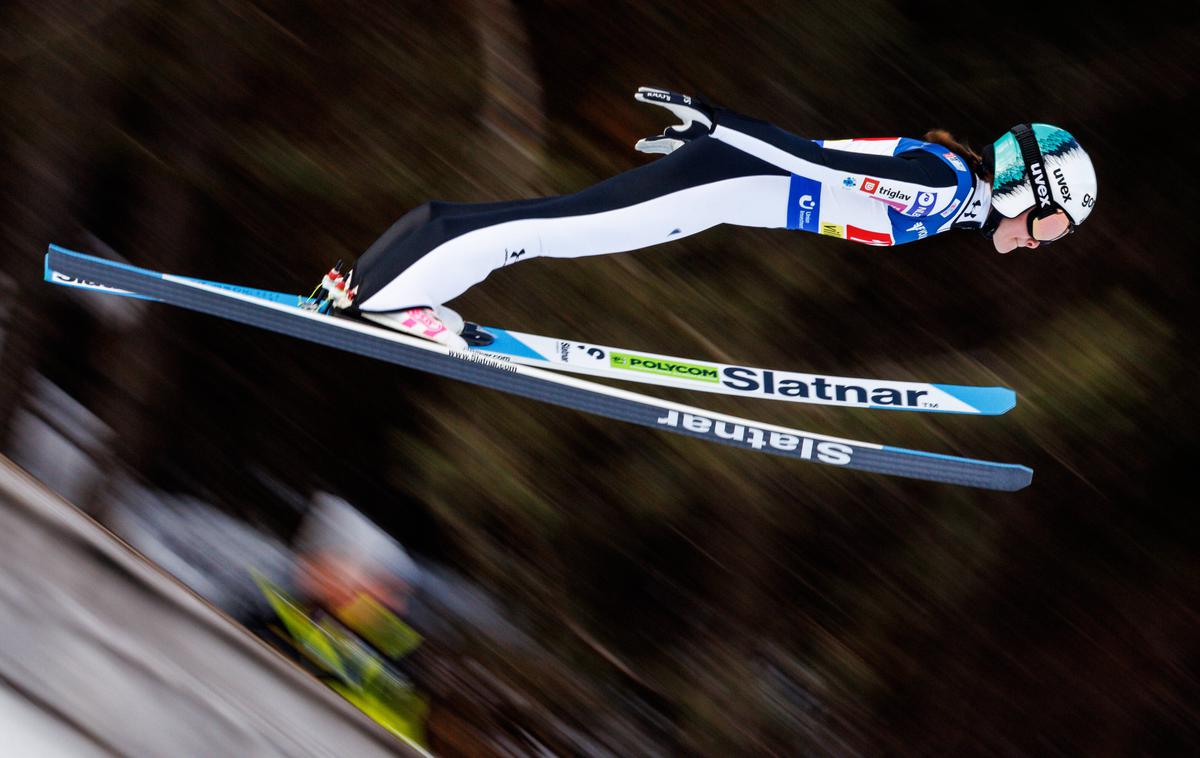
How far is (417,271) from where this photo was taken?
85.4 inches

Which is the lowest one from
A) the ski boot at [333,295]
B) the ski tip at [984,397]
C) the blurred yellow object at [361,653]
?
the blurred yellow object at [361,653]

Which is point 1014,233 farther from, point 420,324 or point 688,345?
point 420,324

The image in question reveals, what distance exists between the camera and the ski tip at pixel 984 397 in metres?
2.63

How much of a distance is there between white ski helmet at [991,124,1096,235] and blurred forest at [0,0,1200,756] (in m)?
0.89

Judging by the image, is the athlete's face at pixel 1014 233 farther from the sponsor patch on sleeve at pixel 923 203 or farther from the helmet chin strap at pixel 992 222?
the sponsor patch on sleeve at pixel 923 203

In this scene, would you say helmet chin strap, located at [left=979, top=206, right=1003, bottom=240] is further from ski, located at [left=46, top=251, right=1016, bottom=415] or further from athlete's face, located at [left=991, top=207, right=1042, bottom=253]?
ski, located at [left=46, top=251, right=1016, bottom=415]

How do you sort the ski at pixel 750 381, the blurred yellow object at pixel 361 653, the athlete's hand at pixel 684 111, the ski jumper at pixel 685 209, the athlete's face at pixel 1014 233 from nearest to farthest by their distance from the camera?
the athlete's hand at pixel 684 111 → the ski jumper at pixel 685 209 → the athlete's face at pixel 1014 233 → the ski at pixel 750 381 → the blurred yellow object at pixel 361 653

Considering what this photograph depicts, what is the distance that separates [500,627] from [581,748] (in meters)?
0.42

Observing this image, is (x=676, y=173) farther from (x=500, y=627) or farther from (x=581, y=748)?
(x=581, y=748)

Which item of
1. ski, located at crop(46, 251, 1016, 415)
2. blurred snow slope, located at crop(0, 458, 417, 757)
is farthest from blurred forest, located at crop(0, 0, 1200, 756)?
blurred snow slope, located at crop(0, 458, 417, 757)

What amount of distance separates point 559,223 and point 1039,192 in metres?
1.01

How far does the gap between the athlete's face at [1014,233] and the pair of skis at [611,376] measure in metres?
0.45

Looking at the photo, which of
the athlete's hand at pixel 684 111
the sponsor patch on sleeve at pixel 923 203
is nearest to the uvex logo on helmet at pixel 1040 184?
the sponsor patch on sleeve at pixel 923 203

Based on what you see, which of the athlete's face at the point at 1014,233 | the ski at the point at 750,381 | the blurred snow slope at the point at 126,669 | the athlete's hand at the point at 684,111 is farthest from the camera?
the ski at the point at 750,381
